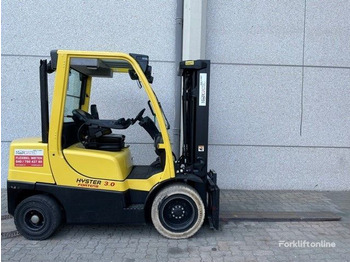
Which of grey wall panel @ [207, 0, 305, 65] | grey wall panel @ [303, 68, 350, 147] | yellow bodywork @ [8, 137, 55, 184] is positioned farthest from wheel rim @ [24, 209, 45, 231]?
grey wall panel @ [303, 68, 350, 147]

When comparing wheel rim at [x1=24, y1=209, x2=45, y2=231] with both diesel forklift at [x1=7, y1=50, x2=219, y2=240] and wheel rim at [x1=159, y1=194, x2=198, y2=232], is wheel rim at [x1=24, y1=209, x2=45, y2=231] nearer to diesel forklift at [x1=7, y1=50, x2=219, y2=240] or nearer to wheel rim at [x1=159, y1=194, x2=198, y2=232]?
diesel forklift at [x1=7, y1=50, x2=219, y2=240]

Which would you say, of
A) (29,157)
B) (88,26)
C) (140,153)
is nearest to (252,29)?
(88,26)

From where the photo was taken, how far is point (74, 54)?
3643 millimetres

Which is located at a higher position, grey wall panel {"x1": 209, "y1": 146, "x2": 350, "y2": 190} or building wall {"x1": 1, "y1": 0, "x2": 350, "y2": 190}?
building wall {"x1": 1, "y1": 0, "x2": 350, "y2": 190}

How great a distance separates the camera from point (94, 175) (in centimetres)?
379

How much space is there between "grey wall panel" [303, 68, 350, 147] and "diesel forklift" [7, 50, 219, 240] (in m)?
3.34

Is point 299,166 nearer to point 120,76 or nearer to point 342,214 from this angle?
point 342,214

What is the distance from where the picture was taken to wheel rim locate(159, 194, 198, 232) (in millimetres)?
3883

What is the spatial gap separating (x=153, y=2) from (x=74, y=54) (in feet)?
10.0

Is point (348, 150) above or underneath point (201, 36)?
underneath

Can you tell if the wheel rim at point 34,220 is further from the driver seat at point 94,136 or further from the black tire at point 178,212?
the black tire at point 178,212

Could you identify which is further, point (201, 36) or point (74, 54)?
point (201, 36)

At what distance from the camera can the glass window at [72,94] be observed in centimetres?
394

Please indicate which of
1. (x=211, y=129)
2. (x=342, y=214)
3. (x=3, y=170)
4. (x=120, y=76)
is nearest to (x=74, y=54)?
(x=120, y=76)
